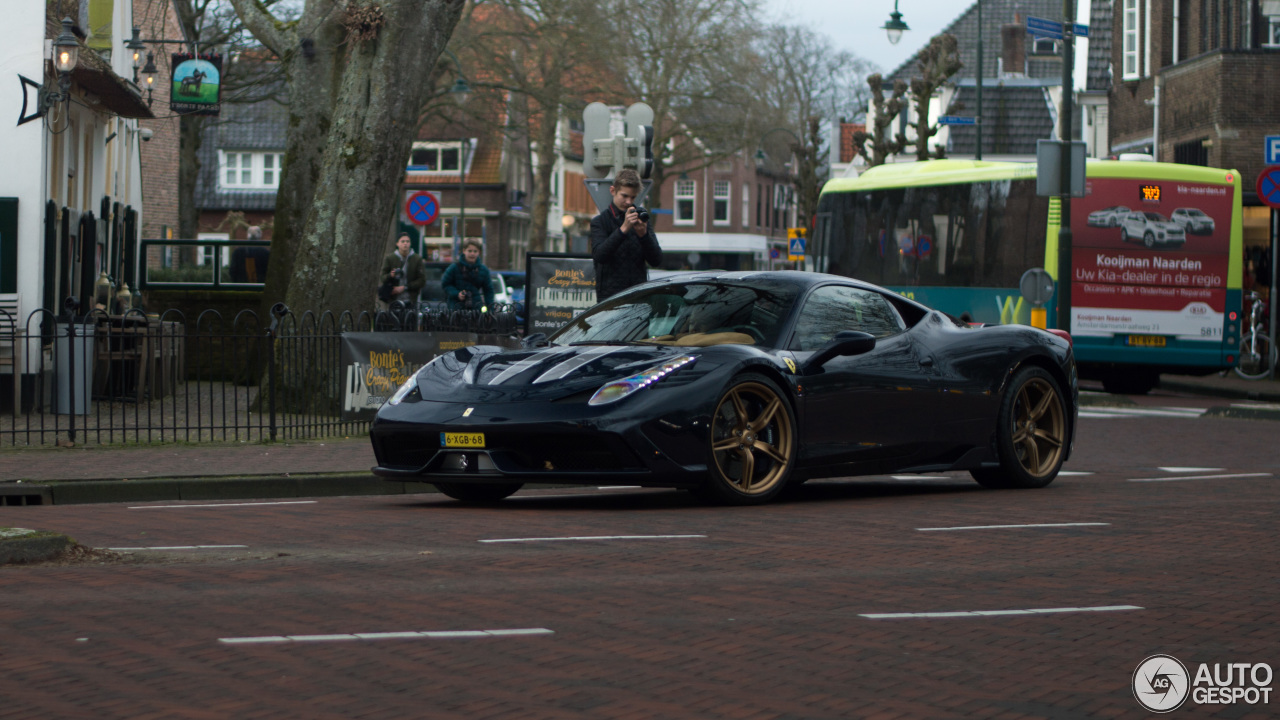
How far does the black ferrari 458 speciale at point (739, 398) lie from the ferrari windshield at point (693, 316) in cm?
1

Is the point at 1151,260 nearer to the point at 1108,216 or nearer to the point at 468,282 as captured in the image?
the point at 1108,216

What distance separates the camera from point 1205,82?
114ft

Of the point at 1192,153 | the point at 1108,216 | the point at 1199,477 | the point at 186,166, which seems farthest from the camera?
the point at 186,166

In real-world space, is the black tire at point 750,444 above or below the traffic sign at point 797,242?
below

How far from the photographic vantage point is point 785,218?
389 ft

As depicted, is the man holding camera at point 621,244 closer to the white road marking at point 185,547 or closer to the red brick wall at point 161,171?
the white road marking at point 185,547

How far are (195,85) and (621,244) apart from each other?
16.1 m

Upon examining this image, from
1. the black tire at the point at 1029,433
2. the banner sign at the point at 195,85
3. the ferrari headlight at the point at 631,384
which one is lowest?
the black tire at the point at 1029,433

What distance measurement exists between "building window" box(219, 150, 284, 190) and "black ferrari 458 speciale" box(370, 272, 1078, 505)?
6896 cm

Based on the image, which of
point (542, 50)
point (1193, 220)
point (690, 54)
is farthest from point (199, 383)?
point (690, 54)

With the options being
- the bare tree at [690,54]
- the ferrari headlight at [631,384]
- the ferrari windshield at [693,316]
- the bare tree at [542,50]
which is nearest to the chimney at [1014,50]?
the bare tree at [690,54]

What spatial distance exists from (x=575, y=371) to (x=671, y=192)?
95.7m

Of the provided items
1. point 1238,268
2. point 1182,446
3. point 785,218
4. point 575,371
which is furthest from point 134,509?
point 785,218

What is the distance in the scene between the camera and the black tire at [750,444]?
9102 mm
